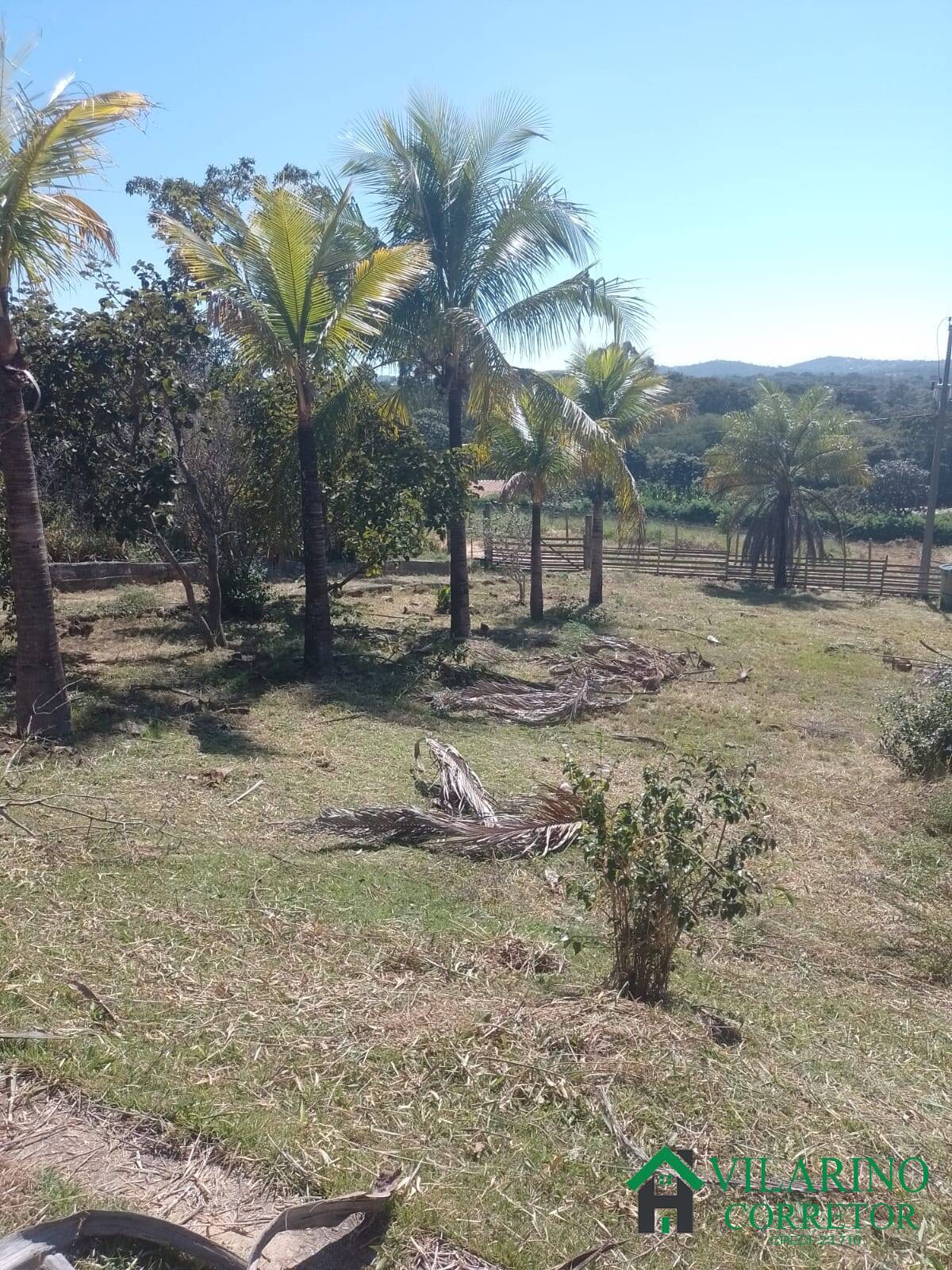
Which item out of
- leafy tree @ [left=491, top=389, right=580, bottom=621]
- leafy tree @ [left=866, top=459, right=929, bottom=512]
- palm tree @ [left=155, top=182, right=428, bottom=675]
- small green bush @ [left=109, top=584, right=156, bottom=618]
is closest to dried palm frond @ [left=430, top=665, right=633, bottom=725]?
palm tree @ [left=155, top=182, right=428, bottom=675]

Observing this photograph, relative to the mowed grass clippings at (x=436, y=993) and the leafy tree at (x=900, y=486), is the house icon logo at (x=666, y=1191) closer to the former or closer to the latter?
the mowed grass clippings at (x=436, y=993)

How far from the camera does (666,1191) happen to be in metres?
3.05

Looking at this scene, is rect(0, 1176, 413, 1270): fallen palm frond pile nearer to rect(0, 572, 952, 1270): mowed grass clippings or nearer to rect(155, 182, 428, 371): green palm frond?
rect(0, 572, 952, 1270): mowed grass clippings

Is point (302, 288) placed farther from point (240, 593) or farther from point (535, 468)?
point (535, 468)

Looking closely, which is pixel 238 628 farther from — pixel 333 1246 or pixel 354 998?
pixel 333 1246

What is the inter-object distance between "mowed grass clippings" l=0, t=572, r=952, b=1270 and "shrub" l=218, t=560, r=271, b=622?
5.84 m

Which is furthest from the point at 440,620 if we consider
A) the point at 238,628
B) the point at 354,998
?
the point at 354,998

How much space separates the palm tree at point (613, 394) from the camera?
19828 mm

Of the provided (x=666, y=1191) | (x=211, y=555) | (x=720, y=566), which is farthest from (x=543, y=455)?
(x=666, y=1191)

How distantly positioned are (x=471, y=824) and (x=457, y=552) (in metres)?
8.13

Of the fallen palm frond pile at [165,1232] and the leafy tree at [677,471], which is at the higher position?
the leafy tree at [677,471]

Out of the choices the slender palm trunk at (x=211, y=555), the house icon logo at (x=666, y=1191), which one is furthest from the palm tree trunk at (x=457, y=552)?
the house icon logo at (x=666, y=1191)

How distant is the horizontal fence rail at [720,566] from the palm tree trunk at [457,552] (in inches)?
434

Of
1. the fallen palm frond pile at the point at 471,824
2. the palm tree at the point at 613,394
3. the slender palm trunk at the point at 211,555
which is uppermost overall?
the palm tree at the point at 613,394
